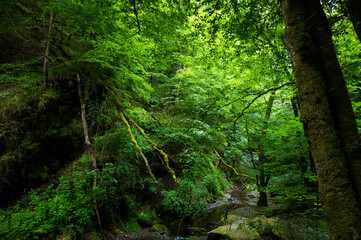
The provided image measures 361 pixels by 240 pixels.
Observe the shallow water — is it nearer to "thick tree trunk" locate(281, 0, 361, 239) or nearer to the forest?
the forest

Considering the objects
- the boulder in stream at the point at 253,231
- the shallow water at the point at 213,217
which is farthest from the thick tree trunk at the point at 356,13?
the shallow water at the point at 213,217

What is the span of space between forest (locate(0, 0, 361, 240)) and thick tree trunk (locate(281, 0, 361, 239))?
0.03 feet

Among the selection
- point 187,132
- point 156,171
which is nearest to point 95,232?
point 156,171

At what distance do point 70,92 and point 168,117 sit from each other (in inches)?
191

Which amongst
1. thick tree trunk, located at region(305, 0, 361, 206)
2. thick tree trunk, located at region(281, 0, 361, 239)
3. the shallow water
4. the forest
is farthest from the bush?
thick tree trunk, located at region(305, 0, 361, 206)

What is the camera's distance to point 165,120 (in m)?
8.69

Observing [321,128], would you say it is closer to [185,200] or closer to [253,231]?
[253,231]

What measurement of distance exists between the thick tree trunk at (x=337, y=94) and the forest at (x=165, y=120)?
0.01 m

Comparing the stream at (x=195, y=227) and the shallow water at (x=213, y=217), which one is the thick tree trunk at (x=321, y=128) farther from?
the shallow water at (x=213, y=217)

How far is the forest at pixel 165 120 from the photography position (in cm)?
165

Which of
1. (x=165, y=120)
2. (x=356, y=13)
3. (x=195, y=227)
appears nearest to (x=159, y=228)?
(x=195, y=227)

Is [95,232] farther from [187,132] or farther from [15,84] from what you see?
[15,84]

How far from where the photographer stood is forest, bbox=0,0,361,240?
5.40 feet

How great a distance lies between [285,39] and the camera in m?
1.98
